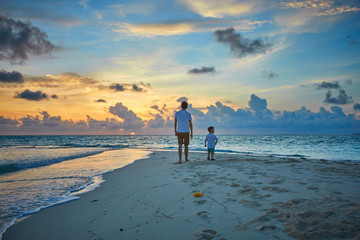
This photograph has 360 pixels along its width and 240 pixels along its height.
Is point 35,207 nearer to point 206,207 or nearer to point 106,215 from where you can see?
point 106,215

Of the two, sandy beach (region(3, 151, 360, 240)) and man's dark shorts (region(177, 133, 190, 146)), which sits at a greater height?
man's dark shorts (region(177, 133, 190, 146))

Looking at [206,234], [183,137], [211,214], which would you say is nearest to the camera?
[206,234]

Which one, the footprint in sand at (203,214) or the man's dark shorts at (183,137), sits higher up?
the man's dark shorts at (183,137)

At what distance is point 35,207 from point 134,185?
199 centimetres

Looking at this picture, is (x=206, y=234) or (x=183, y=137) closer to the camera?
(x=206, y=234)

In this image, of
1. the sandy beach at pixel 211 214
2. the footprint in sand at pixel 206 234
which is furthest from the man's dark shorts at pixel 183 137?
the footprint in sand at pixel 206 234

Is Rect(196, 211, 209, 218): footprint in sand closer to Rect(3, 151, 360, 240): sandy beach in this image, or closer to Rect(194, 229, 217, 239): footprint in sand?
Rect(3, 151, 360, 240): sandy beach

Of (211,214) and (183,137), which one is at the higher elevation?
(183,137)

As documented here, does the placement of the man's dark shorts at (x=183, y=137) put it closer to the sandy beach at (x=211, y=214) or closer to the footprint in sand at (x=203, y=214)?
the sandy beach at (x=211, y=214)

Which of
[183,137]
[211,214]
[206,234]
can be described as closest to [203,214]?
[211,214]

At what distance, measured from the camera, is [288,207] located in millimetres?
2920

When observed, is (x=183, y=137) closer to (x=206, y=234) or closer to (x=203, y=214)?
(x=203, y=214)

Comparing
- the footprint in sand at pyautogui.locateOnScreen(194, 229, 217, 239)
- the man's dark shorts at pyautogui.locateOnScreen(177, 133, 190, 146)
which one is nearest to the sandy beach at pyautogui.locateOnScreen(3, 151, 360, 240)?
the footprint in sand at pyautogui.locateOnScreen(194, 229, 217, 239)

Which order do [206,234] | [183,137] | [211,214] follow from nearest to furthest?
[206,234] → [211,214] → [183,137]
